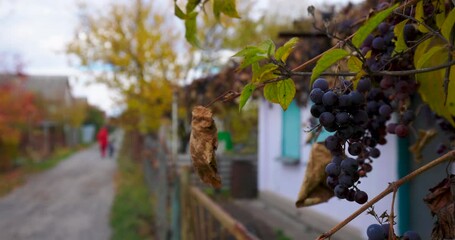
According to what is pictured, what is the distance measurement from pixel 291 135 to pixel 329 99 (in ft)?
25.8

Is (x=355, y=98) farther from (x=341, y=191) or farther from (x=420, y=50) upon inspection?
(x=420, y=50)

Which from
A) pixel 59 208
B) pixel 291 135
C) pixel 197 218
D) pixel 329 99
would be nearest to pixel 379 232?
pixel 329 99

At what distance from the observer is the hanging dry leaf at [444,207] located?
2.66 feet

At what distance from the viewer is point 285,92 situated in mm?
926

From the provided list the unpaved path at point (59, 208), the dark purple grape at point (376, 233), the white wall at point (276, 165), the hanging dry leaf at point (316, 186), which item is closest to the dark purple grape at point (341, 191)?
the dark purple grape at point (376, 233)

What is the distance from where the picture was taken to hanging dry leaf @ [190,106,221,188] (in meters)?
0.95

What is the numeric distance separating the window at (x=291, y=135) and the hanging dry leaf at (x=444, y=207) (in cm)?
701

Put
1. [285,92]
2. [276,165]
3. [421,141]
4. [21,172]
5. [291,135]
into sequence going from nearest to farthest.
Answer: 1. [285,92]
2. [421,141]
3. [291,135]
4. [276,165]
5. [21,172]

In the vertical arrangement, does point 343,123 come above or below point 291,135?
above

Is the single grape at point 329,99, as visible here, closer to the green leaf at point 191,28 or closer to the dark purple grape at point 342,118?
the dark purple grape at point 342,118

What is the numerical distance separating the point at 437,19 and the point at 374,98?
0.28m

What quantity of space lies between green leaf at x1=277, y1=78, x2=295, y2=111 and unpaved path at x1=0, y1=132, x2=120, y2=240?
903cm

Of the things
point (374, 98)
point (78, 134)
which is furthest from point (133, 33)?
point (78, 134)

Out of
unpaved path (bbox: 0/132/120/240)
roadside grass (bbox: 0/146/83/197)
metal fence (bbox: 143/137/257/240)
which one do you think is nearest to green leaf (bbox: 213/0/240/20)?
metal fence (bbox: 143/137/257/240)
